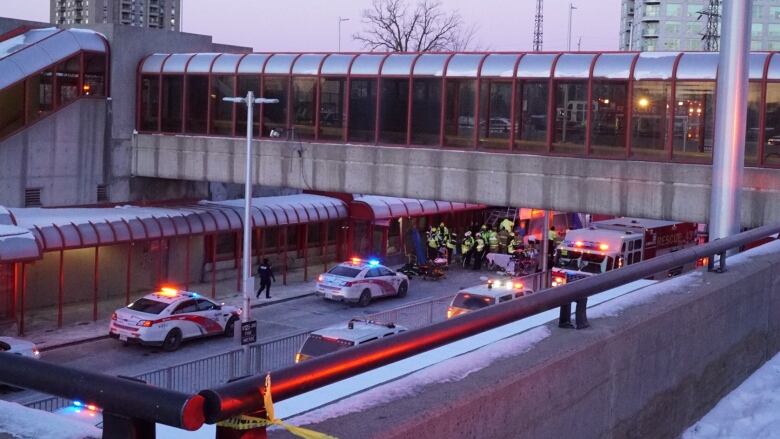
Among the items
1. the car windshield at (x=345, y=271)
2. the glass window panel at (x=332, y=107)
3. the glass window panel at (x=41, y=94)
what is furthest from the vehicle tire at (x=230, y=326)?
the glass window panel at (x=41, y=94)

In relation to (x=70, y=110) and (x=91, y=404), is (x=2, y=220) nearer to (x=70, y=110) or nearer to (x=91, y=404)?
(x=70, y=110)

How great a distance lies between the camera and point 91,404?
2.75m

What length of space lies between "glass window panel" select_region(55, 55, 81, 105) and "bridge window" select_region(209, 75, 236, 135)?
14.8 ft

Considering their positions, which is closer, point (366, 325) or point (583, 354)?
point (583, 354)

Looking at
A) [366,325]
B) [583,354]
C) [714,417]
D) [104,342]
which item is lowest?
[104,342]

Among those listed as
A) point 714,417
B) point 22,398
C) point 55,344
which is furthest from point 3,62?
point 714,417

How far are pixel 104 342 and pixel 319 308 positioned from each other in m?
7.70

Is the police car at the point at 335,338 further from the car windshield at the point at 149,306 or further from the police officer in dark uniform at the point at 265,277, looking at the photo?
the police officer in dark uniform at the point at 265,277

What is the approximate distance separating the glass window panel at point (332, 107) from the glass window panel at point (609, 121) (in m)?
8.10

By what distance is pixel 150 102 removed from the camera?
33625 millimetres

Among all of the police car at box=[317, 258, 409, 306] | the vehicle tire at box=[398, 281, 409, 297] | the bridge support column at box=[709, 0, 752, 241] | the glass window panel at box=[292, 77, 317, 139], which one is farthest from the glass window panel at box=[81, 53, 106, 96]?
the bridge support column at box=[709, 0, 752, 241]

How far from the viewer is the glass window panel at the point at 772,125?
894 inches

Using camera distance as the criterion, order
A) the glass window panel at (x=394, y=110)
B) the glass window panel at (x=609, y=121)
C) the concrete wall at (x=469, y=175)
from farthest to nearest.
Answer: the glass window panel at (x=394, y=110) → the glass window panel at (x=609, y=121) → the concrete wall at (x=469, y=175)

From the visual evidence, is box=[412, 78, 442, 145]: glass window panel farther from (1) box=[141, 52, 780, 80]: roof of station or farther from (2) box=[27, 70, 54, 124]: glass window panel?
(2) box=[27, 70, 54, 124]: glass window panel
